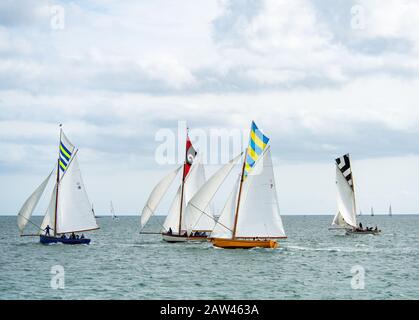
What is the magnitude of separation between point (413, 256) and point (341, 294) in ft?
93.5

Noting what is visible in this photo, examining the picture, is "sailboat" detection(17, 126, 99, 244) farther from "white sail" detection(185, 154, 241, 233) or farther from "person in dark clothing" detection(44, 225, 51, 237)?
"white sail" detection(185, 154, 241, 233)

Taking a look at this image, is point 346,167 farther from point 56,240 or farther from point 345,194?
point 56,240

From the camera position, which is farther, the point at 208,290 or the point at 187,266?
the point at 187,266

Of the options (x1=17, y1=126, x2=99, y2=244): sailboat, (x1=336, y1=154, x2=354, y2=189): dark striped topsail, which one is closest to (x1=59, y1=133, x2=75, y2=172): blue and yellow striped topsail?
(x1=17, y1=126, x2=99, y2=244): sailboat

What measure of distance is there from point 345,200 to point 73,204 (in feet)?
158

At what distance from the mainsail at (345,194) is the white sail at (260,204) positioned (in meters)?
41.4

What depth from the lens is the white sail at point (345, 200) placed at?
100438mm

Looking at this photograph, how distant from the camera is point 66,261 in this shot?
57375 mm

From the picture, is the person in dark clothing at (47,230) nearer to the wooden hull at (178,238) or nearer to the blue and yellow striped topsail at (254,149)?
the wooden hull at (178,238)

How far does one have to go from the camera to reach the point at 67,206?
68438 mm

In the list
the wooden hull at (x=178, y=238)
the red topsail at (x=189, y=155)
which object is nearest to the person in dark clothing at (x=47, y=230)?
the wooden hull at (x=178, y=238)

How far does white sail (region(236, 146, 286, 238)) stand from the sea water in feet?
7.18

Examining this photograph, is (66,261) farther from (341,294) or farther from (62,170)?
(341,294)
